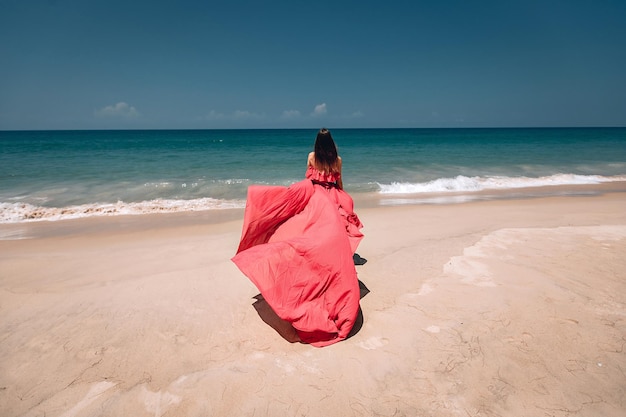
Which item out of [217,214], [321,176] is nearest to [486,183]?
[217,214]

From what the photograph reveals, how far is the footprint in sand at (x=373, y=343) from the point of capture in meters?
3.00

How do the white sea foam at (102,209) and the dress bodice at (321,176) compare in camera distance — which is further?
the white sea foam at (102,209)

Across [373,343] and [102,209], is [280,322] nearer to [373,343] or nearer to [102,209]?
[373,343]

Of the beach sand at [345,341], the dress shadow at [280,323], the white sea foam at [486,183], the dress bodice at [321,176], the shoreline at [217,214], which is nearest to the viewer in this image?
the beach sand at [345,341]

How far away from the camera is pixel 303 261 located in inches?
124

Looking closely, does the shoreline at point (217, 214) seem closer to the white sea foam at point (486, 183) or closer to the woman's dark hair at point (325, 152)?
the white sea foam at point (486, 183)

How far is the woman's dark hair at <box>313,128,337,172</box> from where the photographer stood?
12.7 ft

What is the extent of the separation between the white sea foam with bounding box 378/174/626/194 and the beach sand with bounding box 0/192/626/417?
7616 mm

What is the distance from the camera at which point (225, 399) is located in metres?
2.44

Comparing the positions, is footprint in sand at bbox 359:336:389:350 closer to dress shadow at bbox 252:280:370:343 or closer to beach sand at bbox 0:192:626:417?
beach sand at bbox 0:192:626:417

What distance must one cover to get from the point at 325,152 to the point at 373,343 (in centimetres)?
227

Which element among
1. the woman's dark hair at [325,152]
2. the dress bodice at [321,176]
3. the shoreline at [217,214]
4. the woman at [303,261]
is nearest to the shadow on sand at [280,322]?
the woman at [303,261]

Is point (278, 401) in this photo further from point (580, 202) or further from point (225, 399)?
point (580, 202)

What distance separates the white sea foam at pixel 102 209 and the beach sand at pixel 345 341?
3.67 meters
